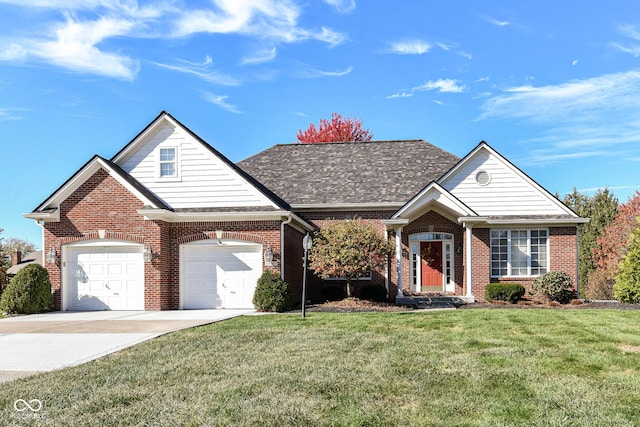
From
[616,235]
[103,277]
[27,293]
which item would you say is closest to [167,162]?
[103,277]

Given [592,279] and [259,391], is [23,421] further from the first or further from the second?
[592,279]

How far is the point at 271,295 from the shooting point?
1780 cm

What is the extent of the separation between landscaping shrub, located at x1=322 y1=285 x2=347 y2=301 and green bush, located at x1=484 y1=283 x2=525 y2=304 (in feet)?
18.7

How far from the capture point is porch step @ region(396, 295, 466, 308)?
66.0 feet

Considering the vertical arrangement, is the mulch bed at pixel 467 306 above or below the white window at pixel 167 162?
below

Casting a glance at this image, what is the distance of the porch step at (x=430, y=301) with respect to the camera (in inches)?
791

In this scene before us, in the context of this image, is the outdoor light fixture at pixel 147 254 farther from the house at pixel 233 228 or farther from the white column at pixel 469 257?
the white column at pixel 469 257

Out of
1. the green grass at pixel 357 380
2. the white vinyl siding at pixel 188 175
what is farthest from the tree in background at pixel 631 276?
the white vinyl siding at pixel 188 175

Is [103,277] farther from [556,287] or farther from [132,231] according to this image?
[556,287]

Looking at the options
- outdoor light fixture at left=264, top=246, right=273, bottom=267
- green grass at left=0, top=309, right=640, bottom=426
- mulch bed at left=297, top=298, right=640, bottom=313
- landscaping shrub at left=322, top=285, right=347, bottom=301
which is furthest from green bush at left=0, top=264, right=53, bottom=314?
landscaping shrub at left=322, top=285, right=347, bottom=301

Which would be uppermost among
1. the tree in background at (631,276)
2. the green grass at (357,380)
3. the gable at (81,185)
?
the gable at (81,185)

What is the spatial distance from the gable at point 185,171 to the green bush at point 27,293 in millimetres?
4736

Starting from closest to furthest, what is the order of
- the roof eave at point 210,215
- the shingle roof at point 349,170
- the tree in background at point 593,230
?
1. the roof eave at point 210,215
2. the shingle roof at point 349,170
3. the tree in background at point 593,230

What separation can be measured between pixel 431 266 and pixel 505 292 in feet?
11.1
